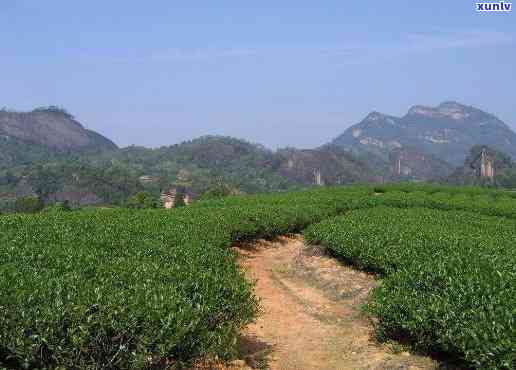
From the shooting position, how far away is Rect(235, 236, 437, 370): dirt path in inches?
332

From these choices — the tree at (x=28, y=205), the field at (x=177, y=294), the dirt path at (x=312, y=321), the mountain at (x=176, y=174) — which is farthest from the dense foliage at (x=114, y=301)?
the mountain at (x=176, y=174)

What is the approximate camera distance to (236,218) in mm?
17734

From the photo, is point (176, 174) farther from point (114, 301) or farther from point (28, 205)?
point (114, 301)

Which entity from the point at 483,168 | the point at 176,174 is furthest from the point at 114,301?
the point at 176,174

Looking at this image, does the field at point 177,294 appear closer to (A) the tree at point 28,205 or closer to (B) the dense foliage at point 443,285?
(B) the dense foliage at point 443,285

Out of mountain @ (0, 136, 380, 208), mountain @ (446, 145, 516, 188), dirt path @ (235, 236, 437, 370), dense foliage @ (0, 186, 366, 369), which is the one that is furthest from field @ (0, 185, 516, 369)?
mountain @ (446, 145, 516, 188)

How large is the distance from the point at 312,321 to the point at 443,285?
3.19 metres

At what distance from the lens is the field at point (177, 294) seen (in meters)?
5.68

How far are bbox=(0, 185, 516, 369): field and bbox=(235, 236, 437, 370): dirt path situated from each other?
562 mm

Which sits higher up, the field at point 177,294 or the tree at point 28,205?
the field at point 177,294

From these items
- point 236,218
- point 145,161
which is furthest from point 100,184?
point 236,218

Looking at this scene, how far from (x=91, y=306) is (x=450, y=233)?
465 inches

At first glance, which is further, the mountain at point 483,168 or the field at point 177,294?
the mountain at point 483,168

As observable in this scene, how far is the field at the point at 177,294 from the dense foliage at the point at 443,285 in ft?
0.09
